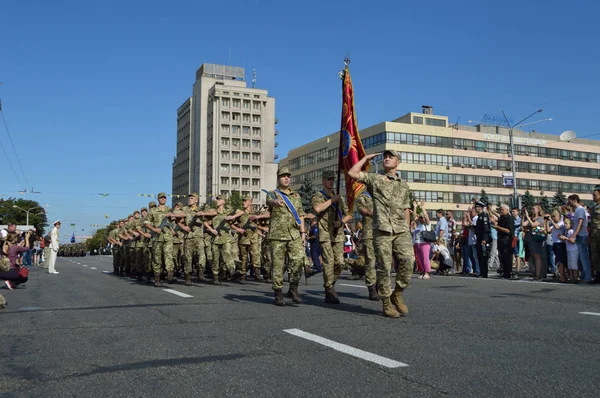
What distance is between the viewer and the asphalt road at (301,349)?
4.03 meters

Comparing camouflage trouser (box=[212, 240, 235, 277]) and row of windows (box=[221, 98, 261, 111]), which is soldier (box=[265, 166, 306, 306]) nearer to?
camouflage trouser (box=[212, 240, 235, 277])

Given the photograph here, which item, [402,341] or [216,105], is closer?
[402,341]

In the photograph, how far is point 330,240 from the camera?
31.0 ft

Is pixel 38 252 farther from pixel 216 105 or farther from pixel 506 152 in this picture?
pixel 216 105

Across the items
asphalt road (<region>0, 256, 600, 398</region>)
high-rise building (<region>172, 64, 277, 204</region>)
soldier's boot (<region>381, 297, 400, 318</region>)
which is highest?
high-rise building (<region>172, 64, 277, 204</region>)

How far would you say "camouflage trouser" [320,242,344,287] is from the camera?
361 inches

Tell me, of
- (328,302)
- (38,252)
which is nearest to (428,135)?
(38,252)

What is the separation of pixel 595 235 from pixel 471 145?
264ft

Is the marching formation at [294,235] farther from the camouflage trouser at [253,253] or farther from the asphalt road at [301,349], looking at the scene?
the asphalt road at [301,349]

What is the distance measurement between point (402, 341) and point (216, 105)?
11610 centimetres

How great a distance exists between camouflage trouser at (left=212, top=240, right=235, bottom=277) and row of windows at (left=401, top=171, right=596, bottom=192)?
71.6 m

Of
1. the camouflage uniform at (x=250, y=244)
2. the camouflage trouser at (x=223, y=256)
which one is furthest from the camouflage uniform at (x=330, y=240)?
the camouflage uniform at (x=250, y=244)

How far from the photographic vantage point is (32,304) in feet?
32.2

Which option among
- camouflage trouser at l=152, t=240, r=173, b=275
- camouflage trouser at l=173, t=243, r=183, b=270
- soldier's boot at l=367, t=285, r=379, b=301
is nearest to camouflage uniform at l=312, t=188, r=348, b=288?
soldier's boot at l=367, t=285, r=379, b=301
